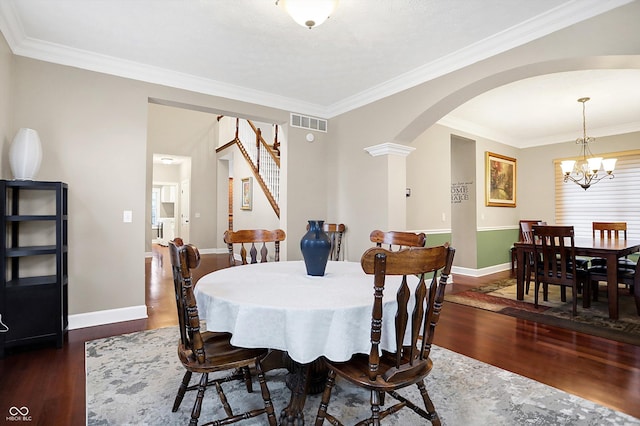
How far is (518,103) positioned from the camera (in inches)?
183

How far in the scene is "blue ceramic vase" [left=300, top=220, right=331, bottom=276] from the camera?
1.92 m

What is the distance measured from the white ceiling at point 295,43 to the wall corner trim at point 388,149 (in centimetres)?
63

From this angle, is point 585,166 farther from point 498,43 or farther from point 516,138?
point 498,43

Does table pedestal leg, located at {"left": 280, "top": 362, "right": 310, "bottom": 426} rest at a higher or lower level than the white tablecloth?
lower

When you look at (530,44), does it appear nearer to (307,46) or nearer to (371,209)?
(307,46)

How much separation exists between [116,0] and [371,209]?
318 cm

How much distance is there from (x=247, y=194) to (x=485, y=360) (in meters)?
5.55

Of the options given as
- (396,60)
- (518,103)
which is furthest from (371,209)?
(518,103)

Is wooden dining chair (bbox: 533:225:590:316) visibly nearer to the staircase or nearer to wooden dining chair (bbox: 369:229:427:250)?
wooden dining chair (bbox: 369:229:427:250)

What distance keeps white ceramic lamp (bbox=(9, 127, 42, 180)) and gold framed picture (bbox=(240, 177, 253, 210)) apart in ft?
13.9

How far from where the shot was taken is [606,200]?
5781mm

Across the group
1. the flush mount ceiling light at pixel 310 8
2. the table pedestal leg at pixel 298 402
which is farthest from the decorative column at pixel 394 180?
the table pedestal leg at pixel 298 402

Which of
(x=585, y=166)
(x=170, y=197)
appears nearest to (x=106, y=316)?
(x=585, y=166)

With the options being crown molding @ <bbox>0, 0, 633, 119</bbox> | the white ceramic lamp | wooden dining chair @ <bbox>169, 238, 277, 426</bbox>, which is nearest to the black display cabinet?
the white ceramic lamp
